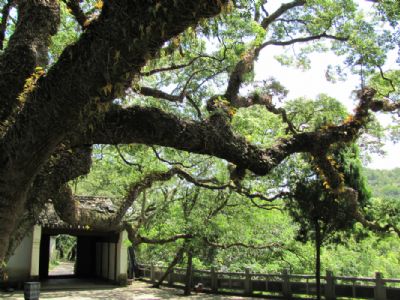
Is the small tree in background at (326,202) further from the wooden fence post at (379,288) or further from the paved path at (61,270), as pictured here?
the paved path at (61,270)

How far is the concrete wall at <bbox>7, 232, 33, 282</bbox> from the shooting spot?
14867 millimetres

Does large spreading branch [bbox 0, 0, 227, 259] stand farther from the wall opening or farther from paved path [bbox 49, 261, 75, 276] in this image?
the wall opening

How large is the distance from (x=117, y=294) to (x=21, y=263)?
3.81 m

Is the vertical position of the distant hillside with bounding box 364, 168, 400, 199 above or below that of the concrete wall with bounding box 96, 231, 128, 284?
above

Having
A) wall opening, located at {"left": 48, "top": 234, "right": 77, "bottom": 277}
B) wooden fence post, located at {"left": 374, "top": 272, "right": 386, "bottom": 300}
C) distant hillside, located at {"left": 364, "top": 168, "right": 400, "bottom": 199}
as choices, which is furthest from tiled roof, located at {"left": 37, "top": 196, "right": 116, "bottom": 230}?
distant hillside, located at {"left": 364, "top": 168, "right": 400, "bottom": 199}

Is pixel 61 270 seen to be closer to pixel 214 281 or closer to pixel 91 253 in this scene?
pixel 91 253

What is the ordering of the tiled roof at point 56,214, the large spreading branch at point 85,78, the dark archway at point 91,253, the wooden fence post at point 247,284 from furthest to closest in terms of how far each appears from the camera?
the dark archway at point 91,253, the tiled roof at point 56,214, the wooden fence post at point 247,284, the large spreading branch at point 85,78

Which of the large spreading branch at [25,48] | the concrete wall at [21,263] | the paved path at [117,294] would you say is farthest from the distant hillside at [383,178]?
the large spreading branch at [25,48]

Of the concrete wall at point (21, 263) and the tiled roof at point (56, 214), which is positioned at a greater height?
the tiled roof at point (56, 214)

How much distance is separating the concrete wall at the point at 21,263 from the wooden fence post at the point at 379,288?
11647 millimetres

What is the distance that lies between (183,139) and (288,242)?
11597 millimetres

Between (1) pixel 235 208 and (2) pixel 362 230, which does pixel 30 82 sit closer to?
(2) pixel 362 230

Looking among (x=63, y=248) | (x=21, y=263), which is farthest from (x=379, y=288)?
(x=63, y=248)

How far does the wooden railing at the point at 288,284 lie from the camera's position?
12125mm
